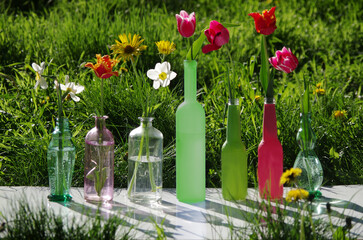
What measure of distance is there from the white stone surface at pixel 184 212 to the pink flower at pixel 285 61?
0.41 m

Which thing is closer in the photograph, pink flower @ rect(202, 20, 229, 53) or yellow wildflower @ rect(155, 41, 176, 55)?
pink flower @ rect(202, 20, 229, 53)

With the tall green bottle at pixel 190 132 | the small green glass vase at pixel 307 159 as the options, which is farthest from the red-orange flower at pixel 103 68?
the small green glass vase at pixel 307 159

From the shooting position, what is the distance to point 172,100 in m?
2.91

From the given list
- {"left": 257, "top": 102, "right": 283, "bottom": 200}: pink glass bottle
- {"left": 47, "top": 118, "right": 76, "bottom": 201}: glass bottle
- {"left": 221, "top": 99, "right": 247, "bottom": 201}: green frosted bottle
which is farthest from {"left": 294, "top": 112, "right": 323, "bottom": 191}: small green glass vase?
{"left": 47, "top": 118, "right": 76, "bottom": 201}: glass bottle

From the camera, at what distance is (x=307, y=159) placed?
1.89 m

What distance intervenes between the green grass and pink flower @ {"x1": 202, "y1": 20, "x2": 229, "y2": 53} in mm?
389

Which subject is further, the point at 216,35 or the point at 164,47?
the point at 164,47

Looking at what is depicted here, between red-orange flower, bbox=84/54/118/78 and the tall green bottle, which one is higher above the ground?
red-orange flower, bbox=84/54/118/78

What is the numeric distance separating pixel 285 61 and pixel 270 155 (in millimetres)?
305

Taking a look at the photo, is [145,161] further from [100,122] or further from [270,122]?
[270,122]

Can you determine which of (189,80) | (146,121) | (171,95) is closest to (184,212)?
(146,121)

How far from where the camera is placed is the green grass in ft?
8.50

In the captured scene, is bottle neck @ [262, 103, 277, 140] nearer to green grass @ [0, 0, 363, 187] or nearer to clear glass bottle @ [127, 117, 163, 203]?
green grass @ [0, 0, 363, 187]

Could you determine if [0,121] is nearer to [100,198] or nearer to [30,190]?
[30,190]
